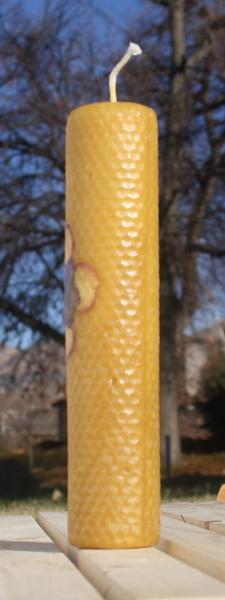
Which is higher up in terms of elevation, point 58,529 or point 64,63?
point 64,63

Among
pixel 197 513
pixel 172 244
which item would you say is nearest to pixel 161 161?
pixel 172 244

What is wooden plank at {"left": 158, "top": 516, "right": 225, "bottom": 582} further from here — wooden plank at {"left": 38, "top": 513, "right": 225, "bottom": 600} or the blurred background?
the blurred background

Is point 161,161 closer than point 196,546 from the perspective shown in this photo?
No

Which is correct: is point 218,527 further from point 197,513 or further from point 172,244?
point 172,244

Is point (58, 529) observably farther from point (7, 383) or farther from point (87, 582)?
point (7, 383)

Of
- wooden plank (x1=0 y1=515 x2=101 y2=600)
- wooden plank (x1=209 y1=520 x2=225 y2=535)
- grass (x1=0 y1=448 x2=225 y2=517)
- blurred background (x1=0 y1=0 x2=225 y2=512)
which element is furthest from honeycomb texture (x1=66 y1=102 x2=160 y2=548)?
blurred background (x1=0 y1=0 x2=225 y2=512)

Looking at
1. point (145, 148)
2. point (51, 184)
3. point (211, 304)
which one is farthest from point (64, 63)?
point (145, 148)
